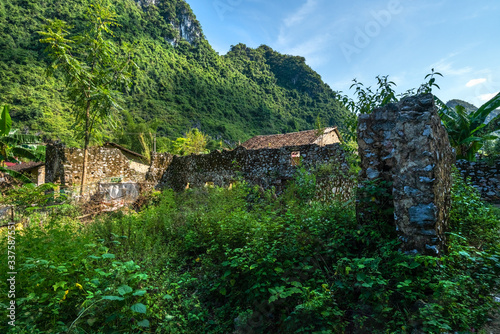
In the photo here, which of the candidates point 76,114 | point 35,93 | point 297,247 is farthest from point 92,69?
point 35,93

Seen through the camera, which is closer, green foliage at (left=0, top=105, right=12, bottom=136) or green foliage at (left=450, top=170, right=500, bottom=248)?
green foliage at (left=450, top=170, right=500, bottom=248)

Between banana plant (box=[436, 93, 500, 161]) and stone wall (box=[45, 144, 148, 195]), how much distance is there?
41.3ft

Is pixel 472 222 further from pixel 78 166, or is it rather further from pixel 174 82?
pixel 174 82

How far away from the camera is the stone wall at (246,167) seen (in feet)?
24.2

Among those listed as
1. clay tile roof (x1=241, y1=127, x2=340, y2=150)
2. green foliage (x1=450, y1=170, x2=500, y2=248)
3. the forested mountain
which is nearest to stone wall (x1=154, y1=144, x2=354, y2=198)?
green foliage (x1=450, y1=170, x2=500, y2=248)

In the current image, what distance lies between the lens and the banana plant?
24.9 feet

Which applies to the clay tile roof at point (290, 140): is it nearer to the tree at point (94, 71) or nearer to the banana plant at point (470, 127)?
the banana plant at point (470, 127)

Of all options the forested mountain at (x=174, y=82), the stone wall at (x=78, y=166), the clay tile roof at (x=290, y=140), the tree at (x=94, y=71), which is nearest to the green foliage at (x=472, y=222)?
the tree at (x=94, y=71)

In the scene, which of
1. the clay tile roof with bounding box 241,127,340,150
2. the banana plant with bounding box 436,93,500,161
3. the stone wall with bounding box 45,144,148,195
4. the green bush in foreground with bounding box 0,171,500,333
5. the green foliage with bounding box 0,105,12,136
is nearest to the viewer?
the green bush in foreground with bounding box 0,171,500,333

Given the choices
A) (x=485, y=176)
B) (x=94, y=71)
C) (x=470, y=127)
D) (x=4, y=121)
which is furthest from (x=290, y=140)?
(x=4, y=121)

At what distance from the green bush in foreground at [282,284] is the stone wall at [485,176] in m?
4.74

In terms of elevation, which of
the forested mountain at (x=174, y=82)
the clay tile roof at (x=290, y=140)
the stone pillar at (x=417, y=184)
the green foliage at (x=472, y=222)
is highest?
the forested mountain at (x=174, y=82)

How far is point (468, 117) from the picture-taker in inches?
315

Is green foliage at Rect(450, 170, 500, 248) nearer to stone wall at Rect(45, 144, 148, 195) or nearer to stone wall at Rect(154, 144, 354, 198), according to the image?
stone wall at Rect(154, 144, 354, 198)
